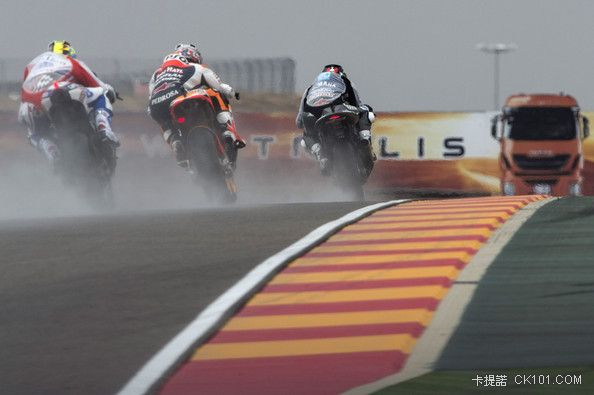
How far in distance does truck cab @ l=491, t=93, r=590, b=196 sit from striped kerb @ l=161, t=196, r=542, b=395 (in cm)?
2135

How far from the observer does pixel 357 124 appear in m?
21.9

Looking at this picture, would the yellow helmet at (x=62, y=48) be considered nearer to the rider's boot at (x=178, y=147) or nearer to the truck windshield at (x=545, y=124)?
the rider's boot at (x=178, y=147)

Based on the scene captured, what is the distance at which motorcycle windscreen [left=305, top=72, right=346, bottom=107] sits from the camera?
2181cm

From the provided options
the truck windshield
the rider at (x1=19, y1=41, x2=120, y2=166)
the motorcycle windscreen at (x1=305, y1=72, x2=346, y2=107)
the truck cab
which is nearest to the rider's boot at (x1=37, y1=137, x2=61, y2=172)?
the rider at (x1=19, y1=41, x2=120, y2=166)

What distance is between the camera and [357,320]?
9047 millimetres

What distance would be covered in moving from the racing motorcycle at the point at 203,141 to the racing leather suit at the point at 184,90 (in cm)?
13

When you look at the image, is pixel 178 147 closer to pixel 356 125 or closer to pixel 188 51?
pixel 188 51

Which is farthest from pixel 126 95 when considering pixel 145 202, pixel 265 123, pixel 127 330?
pixel 127 330

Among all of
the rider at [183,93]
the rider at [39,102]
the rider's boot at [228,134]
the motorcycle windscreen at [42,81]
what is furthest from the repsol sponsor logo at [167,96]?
the motorcycle windscreen at [42,81]

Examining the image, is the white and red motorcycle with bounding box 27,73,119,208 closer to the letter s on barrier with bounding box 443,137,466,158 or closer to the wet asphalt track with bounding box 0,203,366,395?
the wet asphalt track with bounding box 0,203,366,395

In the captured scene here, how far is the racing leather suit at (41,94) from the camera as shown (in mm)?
18344

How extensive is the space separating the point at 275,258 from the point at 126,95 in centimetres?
5305

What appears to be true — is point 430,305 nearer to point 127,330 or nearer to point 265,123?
point 127,330

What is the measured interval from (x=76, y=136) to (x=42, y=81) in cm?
75
